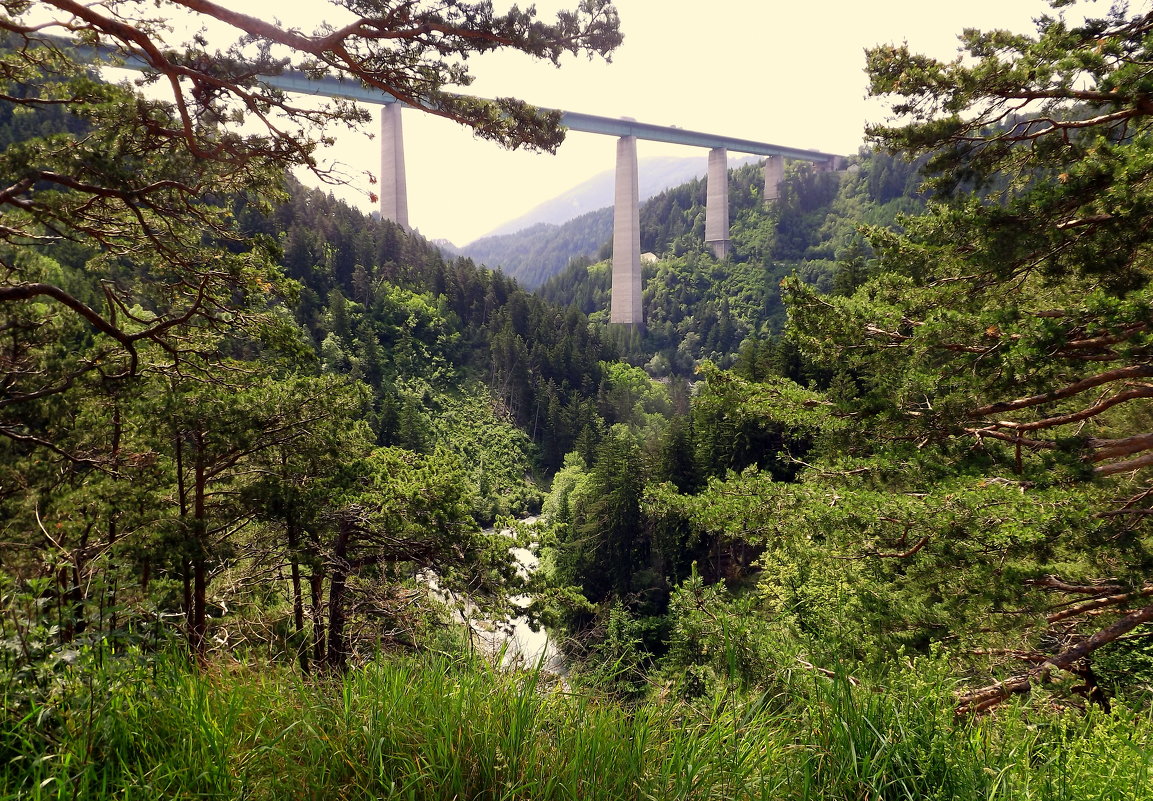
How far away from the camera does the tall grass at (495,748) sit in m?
1.59

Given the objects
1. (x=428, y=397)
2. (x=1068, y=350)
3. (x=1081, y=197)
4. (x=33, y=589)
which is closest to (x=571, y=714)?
(x=33, y=589)

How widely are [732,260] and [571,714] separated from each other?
9867cm

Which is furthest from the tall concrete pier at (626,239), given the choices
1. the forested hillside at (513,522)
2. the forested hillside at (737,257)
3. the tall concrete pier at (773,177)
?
the forested hillside at (513,522)

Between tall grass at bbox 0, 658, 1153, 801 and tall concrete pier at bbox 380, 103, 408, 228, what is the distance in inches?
2029

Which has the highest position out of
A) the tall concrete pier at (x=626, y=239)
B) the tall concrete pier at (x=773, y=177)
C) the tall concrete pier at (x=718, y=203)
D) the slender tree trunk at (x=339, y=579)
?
the tall concrete pier at (x=773, y=177)

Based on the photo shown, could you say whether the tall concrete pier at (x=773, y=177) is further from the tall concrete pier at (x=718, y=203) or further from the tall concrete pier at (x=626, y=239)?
the tall concrete pier at (x=626, y=239)

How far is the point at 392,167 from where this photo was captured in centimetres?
5072

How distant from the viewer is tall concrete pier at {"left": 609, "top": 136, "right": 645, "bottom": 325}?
191 feet

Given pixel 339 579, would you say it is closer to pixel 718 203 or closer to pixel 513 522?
pixel 513 522

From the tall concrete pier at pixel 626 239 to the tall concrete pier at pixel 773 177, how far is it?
1614 inches

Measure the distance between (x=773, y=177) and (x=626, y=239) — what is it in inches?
1785

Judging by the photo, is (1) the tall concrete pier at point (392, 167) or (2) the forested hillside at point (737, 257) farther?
(2) the forested hillside at point (737, 257)

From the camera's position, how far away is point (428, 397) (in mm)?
46562

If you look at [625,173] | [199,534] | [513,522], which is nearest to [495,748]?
[199,534]
